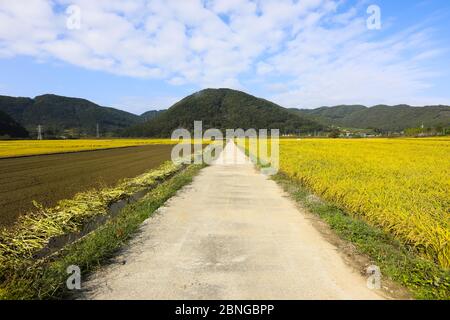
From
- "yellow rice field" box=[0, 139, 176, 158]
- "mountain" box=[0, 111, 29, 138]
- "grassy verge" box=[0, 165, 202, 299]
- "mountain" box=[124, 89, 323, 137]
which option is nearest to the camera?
"grassy verge" box=[0, 165, 202, 299]

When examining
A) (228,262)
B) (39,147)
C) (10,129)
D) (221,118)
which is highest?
(221,118)

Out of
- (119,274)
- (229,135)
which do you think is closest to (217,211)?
(119,274)

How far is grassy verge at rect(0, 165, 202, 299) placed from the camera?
4.02 m

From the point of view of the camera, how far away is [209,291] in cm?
407

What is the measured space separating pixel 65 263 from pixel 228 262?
7.44 feet

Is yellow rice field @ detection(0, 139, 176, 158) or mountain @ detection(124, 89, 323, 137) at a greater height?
mountain @ detection(124, 89, 323, 137)

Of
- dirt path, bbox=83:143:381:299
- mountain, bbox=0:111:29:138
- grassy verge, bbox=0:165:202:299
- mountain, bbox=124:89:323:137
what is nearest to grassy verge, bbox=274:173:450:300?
dirt path, bbox=83:143:381:299

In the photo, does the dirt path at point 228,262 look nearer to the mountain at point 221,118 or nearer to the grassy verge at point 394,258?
the grassy verge at point 394,258

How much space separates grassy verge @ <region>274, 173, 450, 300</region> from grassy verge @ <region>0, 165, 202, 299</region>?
397 centimetres

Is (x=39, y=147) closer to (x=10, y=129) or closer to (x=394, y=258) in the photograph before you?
(x=394, y=258)

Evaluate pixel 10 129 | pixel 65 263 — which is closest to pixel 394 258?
pixel 65 263

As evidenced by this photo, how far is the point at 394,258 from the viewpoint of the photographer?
513 centimetres

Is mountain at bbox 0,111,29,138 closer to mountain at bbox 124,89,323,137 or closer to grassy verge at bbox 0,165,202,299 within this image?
mountain at bbox 124,89,323,137
